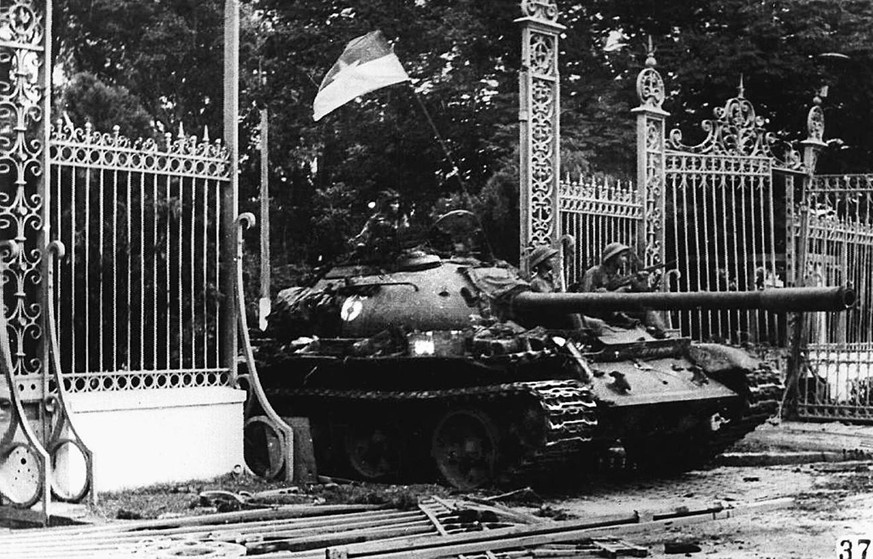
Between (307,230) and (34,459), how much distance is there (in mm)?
17256

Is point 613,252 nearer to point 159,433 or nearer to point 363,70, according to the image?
point 363,70

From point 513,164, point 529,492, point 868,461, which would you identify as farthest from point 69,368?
point 513,164

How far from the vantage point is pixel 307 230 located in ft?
86.6

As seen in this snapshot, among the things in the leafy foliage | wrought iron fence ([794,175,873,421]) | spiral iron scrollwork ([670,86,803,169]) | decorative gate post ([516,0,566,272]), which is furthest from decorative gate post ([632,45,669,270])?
the leafy foliage

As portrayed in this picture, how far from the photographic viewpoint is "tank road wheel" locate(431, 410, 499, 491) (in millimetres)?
11664

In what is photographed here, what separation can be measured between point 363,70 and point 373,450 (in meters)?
4.18

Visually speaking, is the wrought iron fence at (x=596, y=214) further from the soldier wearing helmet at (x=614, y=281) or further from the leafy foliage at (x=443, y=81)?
the leafy foliage at (x=443, y=81)

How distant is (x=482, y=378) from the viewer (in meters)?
11.7

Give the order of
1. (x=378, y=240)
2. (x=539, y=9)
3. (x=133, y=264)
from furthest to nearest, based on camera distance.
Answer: (x=539, y=9) → (x=378, y=240) → (x=133, y=264)

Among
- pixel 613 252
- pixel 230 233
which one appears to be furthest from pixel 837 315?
pixel 230 233

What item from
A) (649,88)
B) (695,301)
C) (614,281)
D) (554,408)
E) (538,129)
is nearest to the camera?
(695,301)

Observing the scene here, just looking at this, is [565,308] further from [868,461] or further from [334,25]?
[334,25]

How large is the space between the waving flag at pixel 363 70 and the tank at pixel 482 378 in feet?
6.46

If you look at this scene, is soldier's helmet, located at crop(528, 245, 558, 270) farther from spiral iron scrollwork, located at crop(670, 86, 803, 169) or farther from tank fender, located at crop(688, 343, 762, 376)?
spiral iron scrollwork, located at crop(670, 86, 803, 169)
